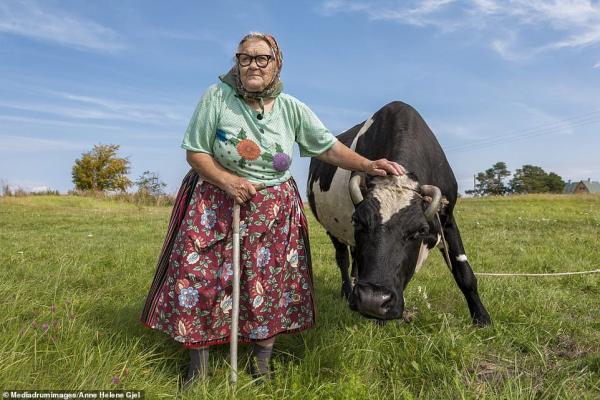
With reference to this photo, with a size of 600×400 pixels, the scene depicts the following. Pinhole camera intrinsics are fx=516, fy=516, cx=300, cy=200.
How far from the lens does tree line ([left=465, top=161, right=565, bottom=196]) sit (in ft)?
302

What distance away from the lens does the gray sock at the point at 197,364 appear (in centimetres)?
332

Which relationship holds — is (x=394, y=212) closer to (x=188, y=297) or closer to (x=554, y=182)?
(x=188, y=297)

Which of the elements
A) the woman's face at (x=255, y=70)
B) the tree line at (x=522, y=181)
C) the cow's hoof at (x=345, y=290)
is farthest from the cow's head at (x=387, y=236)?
the tree line at (x=522, y=181)

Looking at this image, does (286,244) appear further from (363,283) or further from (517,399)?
(517,399)

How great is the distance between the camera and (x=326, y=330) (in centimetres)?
425

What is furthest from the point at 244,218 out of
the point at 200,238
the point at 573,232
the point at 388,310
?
the point at 573,232

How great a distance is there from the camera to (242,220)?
11.2 feet

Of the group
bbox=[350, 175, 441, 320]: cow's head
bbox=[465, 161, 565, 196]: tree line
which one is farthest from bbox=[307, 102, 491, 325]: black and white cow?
bbox=[465, 161, 565, 196]: tree line

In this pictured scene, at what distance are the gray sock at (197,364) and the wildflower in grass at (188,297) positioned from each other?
0.33 metres

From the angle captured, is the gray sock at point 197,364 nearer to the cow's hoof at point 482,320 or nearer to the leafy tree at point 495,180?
the cow's hoof at point 482,320

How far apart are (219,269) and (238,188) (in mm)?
569

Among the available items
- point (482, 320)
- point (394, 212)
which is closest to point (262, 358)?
point (394, 212)

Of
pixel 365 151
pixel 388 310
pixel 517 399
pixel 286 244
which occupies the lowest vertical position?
pixel 517 399

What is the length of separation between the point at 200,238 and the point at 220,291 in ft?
1.21
